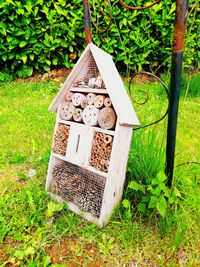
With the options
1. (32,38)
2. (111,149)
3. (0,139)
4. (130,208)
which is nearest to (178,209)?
(130,208)

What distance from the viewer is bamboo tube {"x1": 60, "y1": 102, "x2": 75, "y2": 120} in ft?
6.30

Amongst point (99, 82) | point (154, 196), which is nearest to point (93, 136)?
point (99, 82)

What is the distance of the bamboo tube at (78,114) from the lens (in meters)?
1.87

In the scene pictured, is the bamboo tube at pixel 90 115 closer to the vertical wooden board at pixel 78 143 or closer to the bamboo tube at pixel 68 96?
the vertical wooden board at pixel 78 143

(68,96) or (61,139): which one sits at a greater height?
(68,96)

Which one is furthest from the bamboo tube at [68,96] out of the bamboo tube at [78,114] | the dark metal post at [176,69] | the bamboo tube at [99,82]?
the dark metal post at [176,69]

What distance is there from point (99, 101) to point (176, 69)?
1.52 ft

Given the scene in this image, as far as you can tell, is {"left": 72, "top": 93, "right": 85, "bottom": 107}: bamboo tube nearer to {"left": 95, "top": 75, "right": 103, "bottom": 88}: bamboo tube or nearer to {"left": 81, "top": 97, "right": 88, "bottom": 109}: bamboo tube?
{"left": 81, "top": 97, "right": 88, "bottom": 109}: bamboo tube

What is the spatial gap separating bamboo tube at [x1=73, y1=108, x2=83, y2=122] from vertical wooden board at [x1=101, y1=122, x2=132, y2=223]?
0.29m

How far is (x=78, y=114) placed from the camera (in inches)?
73.8

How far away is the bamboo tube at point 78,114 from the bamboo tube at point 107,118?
16cm

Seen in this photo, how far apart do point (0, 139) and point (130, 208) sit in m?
1.62

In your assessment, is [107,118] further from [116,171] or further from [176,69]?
[176,69]

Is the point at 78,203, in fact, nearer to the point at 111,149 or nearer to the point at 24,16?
the point at 111,149
